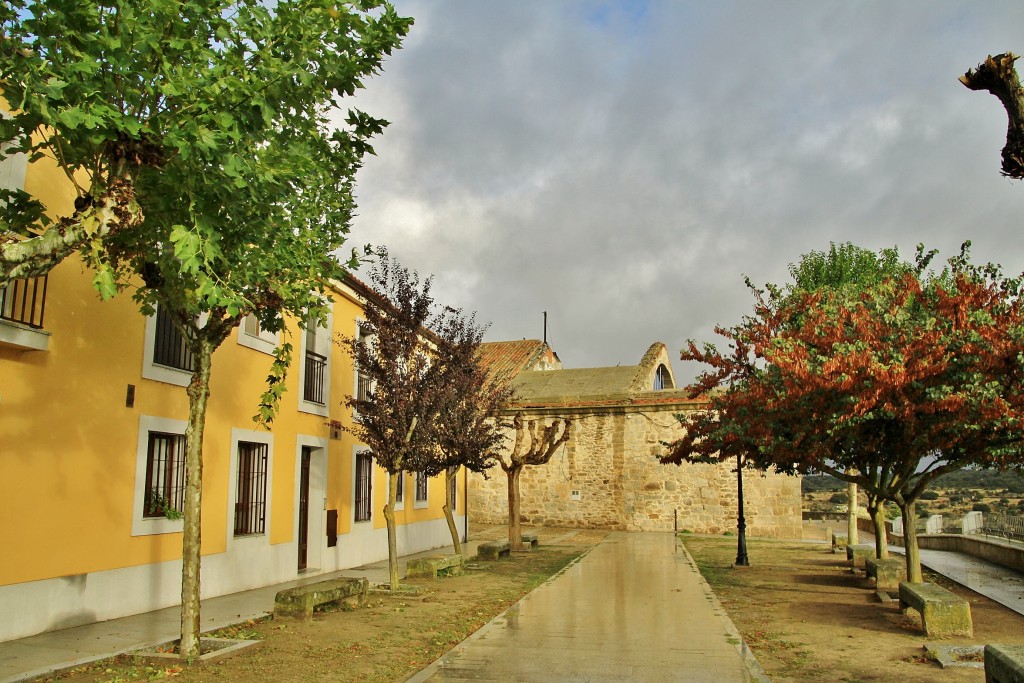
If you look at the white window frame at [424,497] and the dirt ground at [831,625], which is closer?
the dirt ground at [831,625]

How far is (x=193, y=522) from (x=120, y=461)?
9.58 ft

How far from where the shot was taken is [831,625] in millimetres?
10102

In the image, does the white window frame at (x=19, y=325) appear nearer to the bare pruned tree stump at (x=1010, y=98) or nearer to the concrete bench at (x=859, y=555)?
the bare pruned tree stump at (x=1010, y=98)

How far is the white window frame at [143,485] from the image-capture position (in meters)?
10.0

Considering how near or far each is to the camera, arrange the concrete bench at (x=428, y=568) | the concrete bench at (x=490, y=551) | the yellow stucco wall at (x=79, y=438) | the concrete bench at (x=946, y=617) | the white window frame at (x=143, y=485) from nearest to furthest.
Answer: the yellow stucco wall at (x=79, y=438), the concrete bench at (x=946, y=617), the white window frame at (x=143, y=485), the concrete bench at (x=428, y=568), the concrete bench at (x=490, y=551)

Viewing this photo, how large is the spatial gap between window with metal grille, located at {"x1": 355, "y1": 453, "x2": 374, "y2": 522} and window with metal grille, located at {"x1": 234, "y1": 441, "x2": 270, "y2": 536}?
3.89m

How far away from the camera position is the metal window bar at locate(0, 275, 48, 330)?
8414 millimetres

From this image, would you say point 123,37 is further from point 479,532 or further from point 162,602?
point 479,532

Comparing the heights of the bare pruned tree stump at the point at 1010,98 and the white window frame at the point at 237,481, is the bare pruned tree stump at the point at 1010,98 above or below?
above

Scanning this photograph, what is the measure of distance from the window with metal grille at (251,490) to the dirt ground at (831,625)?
305 inches

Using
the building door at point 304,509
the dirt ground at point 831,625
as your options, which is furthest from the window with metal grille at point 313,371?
the dirt ground at point 831,625

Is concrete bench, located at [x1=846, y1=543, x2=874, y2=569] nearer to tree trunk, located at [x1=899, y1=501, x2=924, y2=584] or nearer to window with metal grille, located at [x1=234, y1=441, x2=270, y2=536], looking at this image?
tree trunk, located at [x1=899, y1=501, x2=924, y2=584]

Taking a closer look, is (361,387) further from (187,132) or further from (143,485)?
(187,132)

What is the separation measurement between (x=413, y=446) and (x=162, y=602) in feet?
14.2
